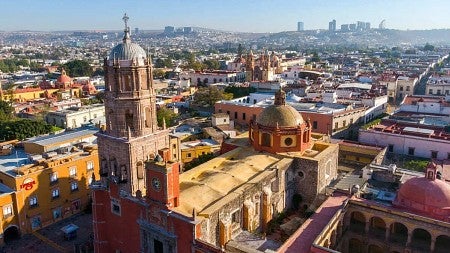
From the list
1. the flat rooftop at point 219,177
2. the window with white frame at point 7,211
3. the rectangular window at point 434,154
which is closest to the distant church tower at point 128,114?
the flat rooftop at point 219,177

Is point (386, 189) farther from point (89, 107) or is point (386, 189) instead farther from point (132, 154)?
point (89, 107)

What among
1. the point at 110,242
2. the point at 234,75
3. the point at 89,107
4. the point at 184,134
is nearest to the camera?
the point at 110,242

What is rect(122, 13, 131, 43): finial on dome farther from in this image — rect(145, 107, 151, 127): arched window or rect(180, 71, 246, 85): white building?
rect(180, 71, 246, 85): white building

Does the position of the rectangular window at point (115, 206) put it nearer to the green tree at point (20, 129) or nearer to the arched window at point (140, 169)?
the arched window at point (140, 169)

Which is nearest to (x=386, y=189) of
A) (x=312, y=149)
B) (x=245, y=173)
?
(x=312, y=149)

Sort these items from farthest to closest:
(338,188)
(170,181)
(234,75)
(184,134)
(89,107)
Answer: (234,75) < (89,107) < (184,134) < (338,188) < (170,181)

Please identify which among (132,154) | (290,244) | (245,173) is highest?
(132,154)

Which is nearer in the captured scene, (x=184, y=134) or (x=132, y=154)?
(x=132, y=154)

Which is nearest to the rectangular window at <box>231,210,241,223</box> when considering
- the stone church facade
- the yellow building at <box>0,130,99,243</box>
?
the stone church facade
